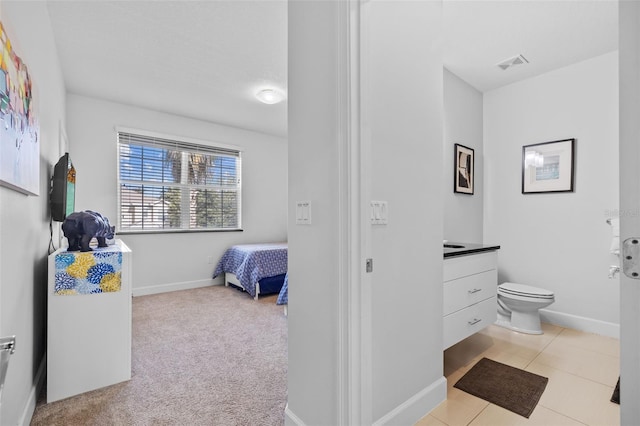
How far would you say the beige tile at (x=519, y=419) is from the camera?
167 centimetres

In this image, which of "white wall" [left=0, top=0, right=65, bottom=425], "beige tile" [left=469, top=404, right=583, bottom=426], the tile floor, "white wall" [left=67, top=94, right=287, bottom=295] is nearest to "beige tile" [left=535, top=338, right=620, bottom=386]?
the tile floor

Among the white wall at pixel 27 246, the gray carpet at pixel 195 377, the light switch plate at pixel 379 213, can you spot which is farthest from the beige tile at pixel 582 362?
the white wall at pixel 27 246

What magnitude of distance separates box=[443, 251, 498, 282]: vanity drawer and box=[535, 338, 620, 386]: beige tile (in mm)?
768

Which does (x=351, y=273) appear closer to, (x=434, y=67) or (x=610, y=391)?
(x=434, y=67)

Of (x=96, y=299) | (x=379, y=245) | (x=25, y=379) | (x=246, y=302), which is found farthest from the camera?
(x=246, y=302)

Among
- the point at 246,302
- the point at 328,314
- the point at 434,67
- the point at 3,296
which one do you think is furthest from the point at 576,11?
the point at 246,302

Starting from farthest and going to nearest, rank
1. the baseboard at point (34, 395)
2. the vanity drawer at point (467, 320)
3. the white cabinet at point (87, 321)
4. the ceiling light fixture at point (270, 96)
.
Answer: the ceiling light fixture at point (270, 96), the vanity drawer at point (467, 320), the white cabinet at point (87, 321), the baseboard at point (34, 395)

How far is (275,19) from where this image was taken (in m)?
2.32

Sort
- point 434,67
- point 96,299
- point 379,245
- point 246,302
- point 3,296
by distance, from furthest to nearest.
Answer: point 246,302
point 96,299
point 434,67
point 379,245
point 3,296

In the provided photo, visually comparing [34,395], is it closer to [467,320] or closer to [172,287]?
[172,287]

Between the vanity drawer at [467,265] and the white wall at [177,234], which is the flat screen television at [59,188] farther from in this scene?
the vanity drawer at [467,265]

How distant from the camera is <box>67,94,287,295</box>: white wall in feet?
12.5

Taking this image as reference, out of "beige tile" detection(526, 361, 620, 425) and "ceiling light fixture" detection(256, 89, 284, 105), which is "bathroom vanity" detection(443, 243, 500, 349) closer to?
"beige tile" detection(526, 361, 620, 425)

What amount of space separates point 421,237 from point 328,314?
0.71 meters
